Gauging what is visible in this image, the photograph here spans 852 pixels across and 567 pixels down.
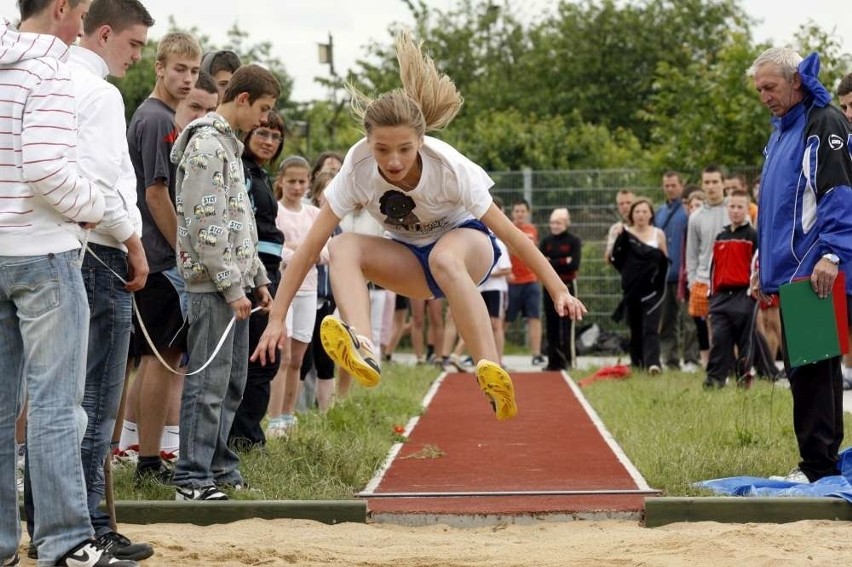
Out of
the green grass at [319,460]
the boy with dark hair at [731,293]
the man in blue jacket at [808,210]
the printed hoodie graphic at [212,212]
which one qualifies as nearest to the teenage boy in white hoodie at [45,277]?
the printed hoodie graphic at [212,212]

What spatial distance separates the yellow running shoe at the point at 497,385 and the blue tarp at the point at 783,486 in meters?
1.25

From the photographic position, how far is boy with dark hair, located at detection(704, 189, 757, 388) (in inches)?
456

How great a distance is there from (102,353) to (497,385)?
188 centimetres

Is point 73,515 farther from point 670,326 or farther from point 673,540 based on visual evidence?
point 670,326

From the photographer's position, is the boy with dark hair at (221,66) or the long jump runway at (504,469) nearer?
the long jump runway at (504,469)

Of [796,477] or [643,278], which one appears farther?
[643,278]

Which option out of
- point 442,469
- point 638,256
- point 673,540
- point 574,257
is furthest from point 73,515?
point 574,257

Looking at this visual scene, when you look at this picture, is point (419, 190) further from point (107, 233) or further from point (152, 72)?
point (152, 72)

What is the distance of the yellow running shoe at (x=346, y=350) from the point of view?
6191mm

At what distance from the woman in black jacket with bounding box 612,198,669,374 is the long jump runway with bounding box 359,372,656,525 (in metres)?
2.38

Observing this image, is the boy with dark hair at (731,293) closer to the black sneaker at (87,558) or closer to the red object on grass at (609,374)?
the red object on grass at (609,374)

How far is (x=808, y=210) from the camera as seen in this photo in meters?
7.05

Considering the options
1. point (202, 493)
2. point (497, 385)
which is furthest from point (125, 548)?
point (497, 385)

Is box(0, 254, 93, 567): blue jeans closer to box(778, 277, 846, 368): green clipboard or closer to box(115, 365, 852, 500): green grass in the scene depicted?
box(115, 365, 852, 500): green grass
